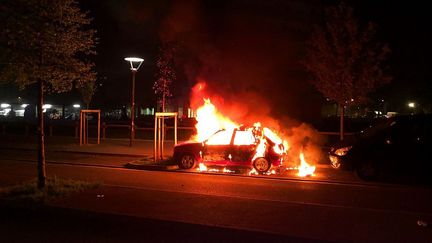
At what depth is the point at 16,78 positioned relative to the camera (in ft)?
33.6

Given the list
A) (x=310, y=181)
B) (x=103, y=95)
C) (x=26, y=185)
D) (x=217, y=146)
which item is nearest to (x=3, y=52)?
(x=26, y=185)

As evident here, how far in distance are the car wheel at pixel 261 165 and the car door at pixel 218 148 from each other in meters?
0.91

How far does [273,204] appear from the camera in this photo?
29.8ft

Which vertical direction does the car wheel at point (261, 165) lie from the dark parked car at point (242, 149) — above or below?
below

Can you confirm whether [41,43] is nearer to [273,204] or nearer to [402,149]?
[273,204]

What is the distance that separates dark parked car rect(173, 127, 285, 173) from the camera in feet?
47.2

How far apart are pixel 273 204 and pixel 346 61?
436 inches

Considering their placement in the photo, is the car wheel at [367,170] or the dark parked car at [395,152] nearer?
the dark parked car at [395,152]

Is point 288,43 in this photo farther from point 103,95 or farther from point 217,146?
point 103,95

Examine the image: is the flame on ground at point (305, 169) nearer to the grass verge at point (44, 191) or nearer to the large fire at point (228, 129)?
the large fire at point (228, 129)

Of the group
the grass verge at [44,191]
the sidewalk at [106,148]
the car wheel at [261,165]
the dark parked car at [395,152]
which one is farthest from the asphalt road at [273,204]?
the sidewalk at [106,148]

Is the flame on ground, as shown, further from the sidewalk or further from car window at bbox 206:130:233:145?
the sidewalk

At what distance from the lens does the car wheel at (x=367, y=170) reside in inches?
529

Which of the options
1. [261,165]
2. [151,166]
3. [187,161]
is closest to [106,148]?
[151,166]
